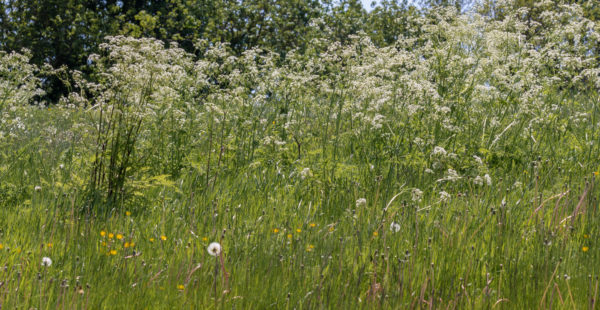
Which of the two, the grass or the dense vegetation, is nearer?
the grass

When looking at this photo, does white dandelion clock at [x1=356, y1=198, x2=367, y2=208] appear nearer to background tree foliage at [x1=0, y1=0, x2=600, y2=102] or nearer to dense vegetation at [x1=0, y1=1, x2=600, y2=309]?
dense vegetation at [x1=0, y1=1, x2=600, y2=309]

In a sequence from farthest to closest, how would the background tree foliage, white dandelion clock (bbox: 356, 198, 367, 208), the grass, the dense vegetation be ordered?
the background tree foliage → white dandelion clock (bbox: 356, 198, 367, 208) → the dense vegetation → the grass

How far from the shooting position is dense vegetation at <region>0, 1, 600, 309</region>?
9.34ft

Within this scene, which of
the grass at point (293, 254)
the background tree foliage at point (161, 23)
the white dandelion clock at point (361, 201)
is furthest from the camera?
the background tree foliage at point (161, 23)

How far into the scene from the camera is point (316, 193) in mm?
4762

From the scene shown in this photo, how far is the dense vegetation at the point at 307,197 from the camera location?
2.85 m

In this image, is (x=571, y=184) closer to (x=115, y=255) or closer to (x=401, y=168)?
(x=401, y=168)

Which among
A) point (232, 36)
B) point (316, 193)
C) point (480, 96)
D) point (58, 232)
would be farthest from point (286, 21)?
point (58, 232)

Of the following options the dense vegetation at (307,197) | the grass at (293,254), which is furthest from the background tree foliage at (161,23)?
the grass at (293,254)

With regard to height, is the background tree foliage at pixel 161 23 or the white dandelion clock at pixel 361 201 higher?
the background tree foliage at pixel 161 23

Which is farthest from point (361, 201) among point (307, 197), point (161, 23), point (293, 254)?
point (161, 23)

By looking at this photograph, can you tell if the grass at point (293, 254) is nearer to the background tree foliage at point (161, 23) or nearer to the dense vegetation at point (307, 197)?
the dense vegetation at point (307, 197)

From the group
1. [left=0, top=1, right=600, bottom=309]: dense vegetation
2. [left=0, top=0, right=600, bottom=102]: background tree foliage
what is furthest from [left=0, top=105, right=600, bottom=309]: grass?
[left=0, top=0, right=600, bottom=102]: background tree foliage

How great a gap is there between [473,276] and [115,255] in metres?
2.01
